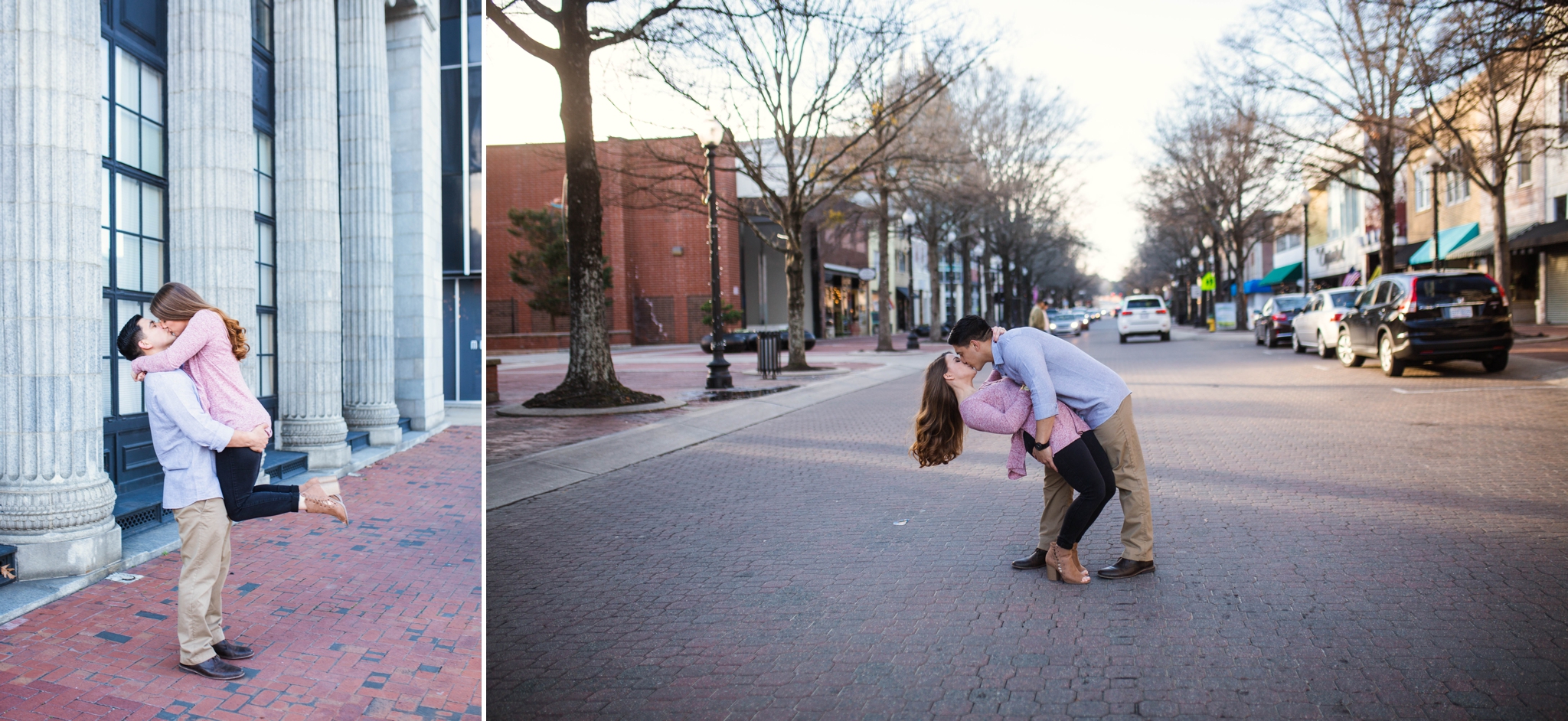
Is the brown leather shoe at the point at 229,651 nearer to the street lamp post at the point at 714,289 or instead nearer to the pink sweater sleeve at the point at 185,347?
the pink sweater sleeve at the point at 185,347

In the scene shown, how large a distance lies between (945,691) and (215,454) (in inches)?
108


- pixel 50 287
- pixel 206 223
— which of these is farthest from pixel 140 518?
pixel 206 223

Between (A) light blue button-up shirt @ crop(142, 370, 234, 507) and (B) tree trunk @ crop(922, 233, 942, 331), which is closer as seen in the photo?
(A) light blue button-up shirt @ crop(142, 370, 234, 507)

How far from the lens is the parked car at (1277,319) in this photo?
26797 mm

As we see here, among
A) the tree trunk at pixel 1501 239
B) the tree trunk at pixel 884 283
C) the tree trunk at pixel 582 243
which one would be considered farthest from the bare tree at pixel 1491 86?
the tree trunk at pixel 884 283

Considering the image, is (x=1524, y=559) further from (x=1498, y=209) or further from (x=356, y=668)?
(x=1498, y=209)

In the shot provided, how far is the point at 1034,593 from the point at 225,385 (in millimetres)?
3402

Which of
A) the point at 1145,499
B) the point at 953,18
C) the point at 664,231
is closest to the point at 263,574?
the point at 1145,499

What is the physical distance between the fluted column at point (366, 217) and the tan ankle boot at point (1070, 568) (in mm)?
7742

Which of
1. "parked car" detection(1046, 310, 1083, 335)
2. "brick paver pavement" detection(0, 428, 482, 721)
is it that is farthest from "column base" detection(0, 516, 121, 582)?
"parked car" detection(1046, 310, 1083, 335)

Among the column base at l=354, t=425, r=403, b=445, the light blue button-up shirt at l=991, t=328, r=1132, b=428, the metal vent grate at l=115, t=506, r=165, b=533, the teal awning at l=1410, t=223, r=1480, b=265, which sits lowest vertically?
the metal vent grate at l=115, t=506, r=165, b=533

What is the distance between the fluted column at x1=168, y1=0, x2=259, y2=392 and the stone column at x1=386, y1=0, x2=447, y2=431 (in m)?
3.98

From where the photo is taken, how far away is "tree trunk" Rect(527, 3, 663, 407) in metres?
13.6

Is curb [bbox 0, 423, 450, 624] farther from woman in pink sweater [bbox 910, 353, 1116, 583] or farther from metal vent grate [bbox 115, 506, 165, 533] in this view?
woman in pink sweater [bbox 910, 353, 1116, 583]
